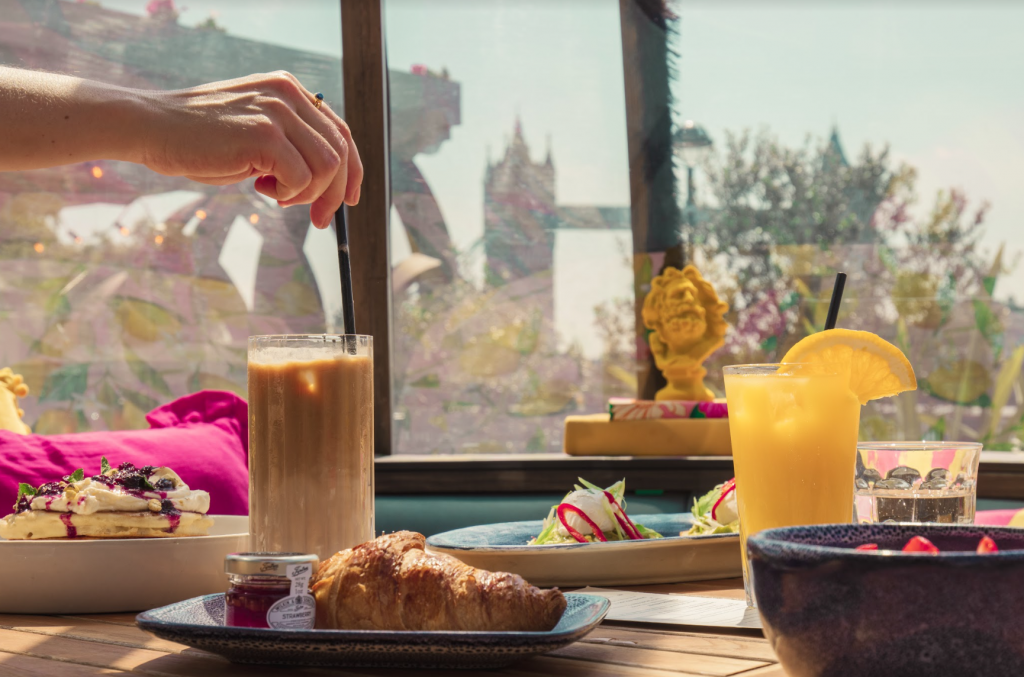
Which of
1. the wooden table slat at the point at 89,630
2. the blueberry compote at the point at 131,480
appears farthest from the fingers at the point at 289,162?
the wooden table slat at the point at 89,630

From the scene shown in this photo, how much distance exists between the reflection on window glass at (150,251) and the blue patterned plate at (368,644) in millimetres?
2727

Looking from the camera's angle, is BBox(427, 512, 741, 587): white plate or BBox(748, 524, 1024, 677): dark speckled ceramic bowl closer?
BBox(748, 524, 1024, 677): dark speckled ceramic bowl

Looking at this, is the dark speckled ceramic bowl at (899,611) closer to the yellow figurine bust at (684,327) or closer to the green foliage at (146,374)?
the yellow figurine bust at (684,327)

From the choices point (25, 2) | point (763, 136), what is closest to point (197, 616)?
point (763, 136)

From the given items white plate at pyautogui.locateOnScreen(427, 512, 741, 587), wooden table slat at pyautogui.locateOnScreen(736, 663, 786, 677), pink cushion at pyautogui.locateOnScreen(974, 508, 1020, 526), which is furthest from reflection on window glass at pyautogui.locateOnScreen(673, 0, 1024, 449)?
wooden table slat at pyautogui.locateOnScreen(736, 663, 786, 677)

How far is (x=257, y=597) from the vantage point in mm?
758

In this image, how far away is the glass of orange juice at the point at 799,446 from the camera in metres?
0.97

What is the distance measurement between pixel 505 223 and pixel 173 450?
5.35 feet

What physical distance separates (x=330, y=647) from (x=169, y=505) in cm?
52

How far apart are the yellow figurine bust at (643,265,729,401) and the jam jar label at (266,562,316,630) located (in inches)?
90.8

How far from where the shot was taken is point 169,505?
117 cm

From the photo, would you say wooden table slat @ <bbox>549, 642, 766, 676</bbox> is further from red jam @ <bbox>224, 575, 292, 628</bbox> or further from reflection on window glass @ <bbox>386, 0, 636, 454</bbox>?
reflection on window glass @ <bbox>386, 0, 636, 454</bbox>

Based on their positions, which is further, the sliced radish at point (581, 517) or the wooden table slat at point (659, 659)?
the sliced radish at point (581, 517)

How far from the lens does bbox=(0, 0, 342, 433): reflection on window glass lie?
3355mm
